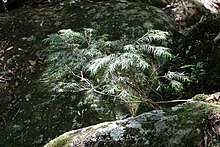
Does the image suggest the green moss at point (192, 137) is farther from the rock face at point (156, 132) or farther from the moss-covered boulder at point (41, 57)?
the moss-covered boulder at point (41, 57)

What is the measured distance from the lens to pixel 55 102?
3.56 metres

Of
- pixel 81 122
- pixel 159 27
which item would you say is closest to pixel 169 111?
pixel 81 122

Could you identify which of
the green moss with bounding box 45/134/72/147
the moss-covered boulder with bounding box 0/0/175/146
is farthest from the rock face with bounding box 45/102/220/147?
the moss-covered boulder with bounding box 0/0/175/146

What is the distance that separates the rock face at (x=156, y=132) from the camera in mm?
1982

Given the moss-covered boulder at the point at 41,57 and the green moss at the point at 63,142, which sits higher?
the green moss at the point at 63,142

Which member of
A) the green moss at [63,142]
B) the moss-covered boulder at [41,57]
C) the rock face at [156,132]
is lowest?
the moss-covered boulder at [41,57]

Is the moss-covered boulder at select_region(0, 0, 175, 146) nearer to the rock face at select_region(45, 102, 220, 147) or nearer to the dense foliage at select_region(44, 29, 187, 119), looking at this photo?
the dense foliage at select_region(44, 29, 187, 119)

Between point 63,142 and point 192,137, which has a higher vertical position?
point 192,137

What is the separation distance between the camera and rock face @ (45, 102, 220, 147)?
1982 mm

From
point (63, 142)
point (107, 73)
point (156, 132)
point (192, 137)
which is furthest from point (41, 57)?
point (192, 137)

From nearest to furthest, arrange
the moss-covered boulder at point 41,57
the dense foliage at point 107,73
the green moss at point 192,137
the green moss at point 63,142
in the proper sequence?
the green moss at point 192,137
the green moss at point 63,142
the dense foliage at point 107,73
the moss-covered boulder at point 41,57

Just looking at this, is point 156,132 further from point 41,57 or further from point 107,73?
point 41,57

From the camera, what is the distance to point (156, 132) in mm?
2102

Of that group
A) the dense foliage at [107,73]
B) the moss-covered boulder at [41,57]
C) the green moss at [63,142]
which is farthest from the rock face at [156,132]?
the moss-covered boulder at [41,57]
